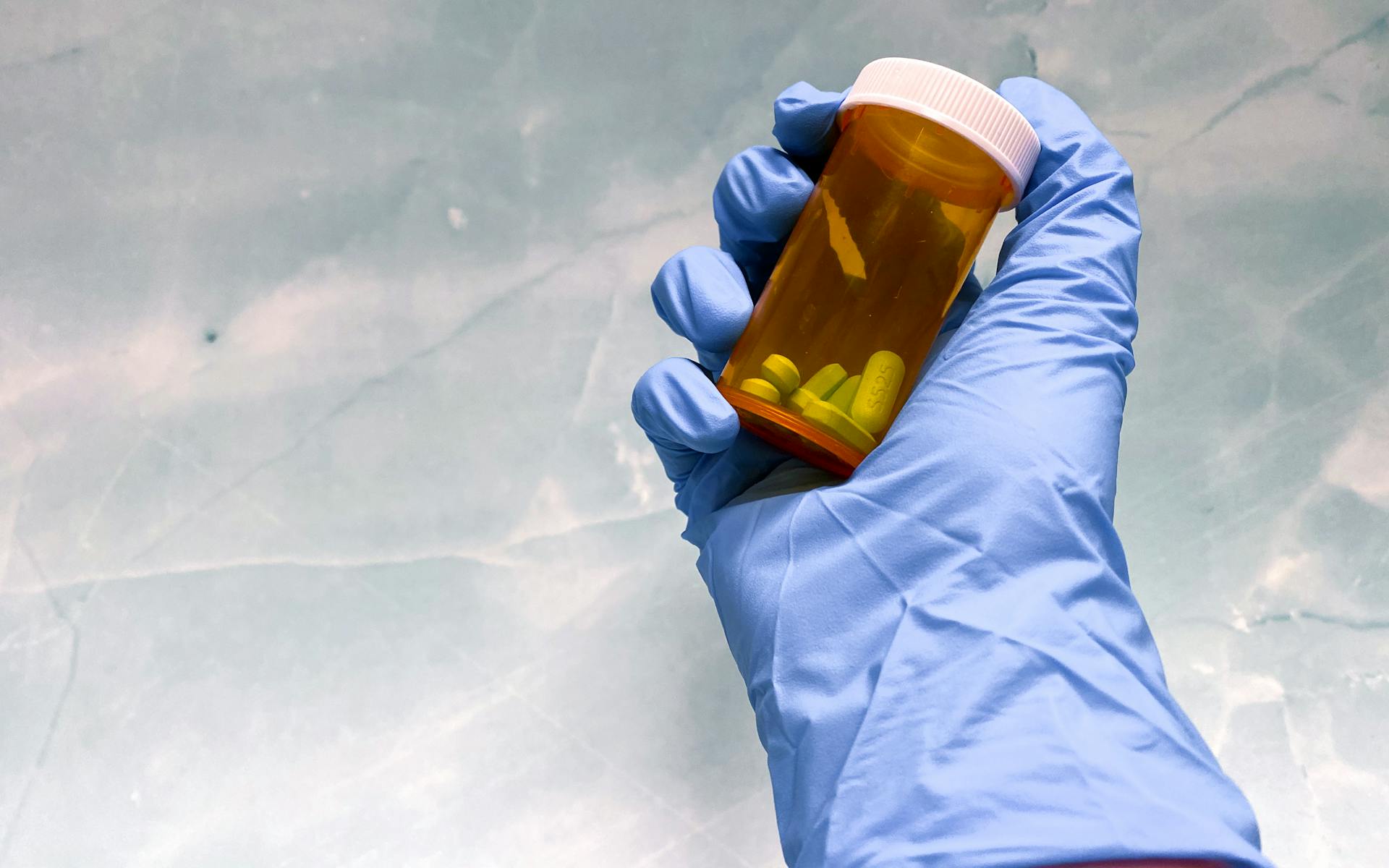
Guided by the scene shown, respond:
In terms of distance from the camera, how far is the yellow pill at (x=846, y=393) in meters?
0.71

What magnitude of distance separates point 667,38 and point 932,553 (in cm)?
65

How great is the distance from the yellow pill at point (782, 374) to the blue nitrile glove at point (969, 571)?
0.05 meters

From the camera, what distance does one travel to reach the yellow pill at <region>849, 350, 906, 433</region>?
0.70 m

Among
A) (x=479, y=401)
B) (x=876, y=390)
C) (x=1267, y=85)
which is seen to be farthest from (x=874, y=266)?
(x=1267, y=85)

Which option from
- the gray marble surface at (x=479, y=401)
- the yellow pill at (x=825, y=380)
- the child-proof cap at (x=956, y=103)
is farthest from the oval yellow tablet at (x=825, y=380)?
the gray marble surface at (x=479, y=401)

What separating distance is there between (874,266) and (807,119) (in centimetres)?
14

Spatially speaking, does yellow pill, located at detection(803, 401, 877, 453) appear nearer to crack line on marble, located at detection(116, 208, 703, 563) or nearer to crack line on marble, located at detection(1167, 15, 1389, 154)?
crack line on marble, located at detection(116, 208, 703, 563)

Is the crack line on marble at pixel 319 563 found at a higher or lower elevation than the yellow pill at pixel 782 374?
lower

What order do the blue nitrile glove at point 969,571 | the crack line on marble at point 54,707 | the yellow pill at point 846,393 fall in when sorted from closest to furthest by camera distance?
the blue nitrile glove at point 969,571, the yellow pill at point 846,393, the crack line on marble at point 54,707

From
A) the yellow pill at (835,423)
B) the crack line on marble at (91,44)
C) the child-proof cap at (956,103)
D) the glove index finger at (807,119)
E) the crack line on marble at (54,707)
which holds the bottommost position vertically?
the crack line on marble at (54,707)

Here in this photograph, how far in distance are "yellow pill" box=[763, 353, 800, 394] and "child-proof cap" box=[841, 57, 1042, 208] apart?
18 centimetres

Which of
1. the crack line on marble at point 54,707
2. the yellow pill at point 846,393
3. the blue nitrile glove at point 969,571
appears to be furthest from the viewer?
the crack line on marble at point 54,707

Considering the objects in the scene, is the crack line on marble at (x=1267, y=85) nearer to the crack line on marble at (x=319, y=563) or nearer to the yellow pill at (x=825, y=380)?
the yellow pill at (x=825, y=380)

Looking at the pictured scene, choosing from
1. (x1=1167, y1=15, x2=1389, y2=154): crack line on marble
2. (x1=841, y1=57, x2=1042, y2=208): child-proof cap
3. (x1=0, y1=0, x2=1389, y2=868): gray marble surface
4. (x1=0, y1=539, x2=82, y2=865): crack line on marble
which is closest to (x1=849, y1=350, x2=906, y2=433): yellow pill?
(x1=841, y1=57, x2=1042, y2=208): child-proof cap
